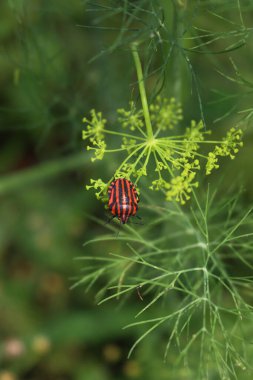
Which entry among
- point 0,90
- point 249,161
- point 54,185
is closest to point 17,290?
point 54,185

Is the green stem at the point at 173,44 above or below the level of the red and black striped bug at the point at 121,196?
above

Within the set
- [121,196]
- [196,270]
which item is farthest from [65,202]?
[121,196]

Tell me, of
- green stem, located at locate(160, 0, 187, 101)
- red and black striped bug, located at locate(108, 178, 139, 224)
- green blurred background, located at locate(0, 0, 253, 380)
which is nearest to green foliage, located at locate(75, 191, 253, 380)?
green blurred background, located at locate(0, 0, 253, 380)

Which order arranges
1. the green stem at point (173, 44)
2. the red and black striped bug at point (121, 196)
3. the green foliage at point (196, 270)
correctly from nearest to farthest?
the red and black striped bug at point (121, 196), the green stem at point (173, 44), the green foliage at point (196, 270)

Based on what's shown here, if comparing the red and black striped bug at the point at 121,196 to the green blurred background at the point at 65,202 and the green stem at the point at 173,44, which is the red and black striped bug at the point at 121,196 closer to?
the green stem at the point at 173,44

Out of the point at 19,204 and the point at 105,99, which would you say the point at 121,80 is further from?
the point at 19,204

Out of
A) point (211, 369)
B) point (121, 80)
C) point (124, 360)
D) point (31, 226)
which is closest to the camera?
point (211, 369)

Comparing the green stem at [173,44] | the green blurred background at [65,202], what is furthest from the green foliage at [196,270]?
the green stem at [173,44]
